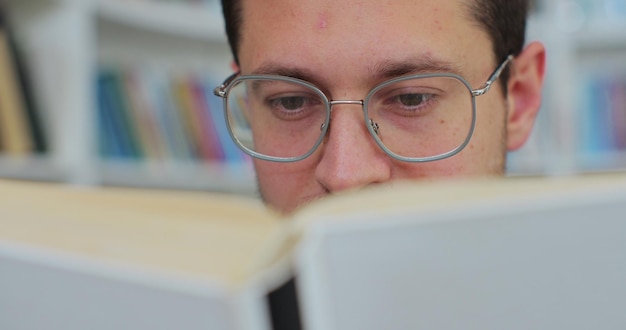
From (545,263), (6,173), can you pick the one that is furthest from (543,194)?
(6,173)

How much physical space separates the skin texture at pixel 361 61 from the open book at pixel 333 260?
0.36m

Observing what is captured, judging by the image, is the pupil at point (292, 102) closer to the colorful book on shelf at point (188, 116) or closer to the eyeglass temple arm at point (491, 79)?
the eyeglass temple arm at point (491, 79)

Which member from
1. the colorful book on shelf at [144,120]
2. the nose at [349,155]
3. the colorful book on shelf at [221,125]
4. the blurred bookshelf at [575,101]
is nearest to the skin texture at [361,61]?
the nose at [349,155]

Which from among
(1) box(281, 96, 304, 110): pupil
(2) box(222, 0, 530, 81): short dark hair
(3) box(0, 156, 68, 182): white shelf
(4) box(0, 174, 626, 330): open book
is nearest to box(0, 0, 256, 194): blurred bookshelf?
(3) box(0, 156, 68, 182): white shelf

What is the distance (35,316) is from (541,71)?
2.72 feet

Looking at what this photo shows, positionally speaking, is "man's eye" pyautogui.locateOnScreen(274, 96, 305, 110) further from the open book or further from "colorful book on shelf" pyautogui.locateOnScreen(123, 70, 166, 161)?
"colorful book on shelf" pyautogui.locateOnScreen(123, 70, 166, 161)

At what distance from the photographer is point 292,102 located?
776mm

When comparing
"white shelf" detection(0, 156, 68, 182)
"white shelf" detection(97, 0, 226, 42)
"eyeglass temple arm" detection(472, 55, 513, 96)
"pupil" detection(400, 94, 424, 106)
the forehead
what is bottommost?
"white shelf" detection(0, 156, 68, 182)

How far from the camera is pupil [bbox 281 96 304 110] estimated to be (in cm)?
77

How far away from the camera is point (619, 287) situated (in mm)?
297

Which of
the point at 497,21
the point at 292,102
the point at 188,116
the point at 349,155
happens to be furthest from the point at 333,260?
the point at 188,116

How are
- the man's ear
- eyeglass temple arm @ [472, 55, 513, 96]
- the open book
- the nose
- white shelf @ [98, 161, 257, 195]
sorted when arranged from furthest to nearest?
white shelf @ [98, 161, 257, 195] < the man's ear < eyeglass temple arm @ [472, 55, 513, 96] < the nose < the open book

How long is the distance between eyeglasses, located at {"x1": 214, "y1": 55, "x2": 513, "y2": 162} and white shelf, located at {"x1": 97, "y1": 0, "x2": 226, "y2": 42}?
32.8 inches

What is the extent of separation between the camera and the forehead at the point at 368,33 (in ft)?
2.27
